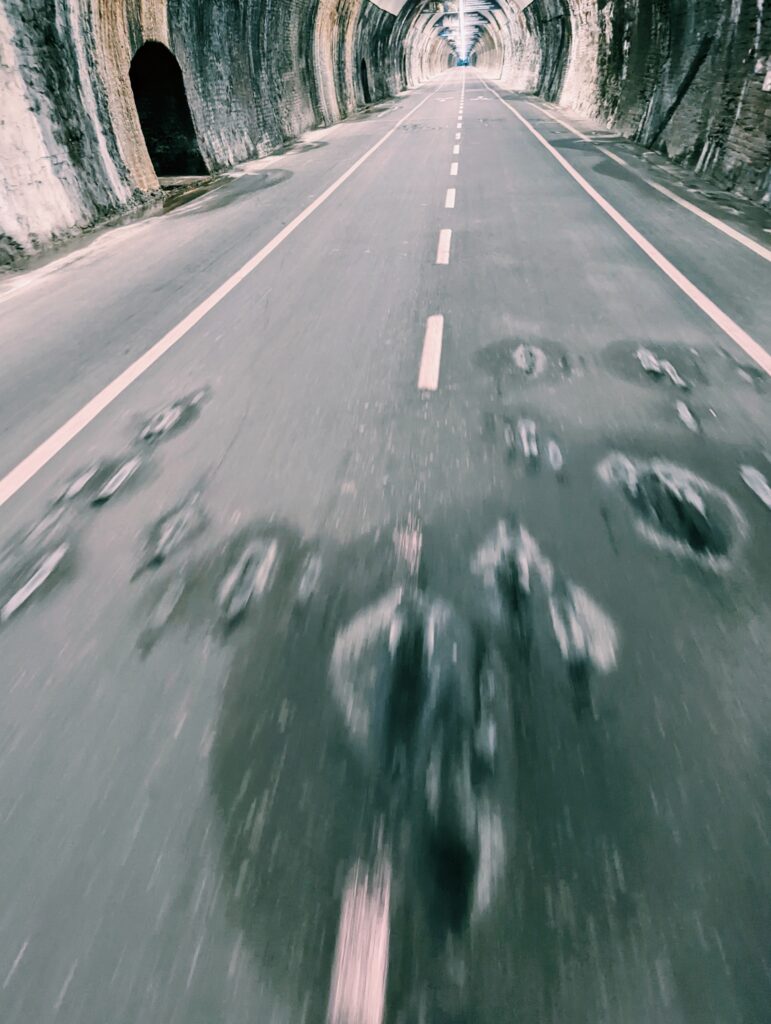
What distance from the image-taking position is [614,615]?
2.55 m

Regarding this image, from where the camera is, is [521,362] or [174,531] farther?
[521,362]

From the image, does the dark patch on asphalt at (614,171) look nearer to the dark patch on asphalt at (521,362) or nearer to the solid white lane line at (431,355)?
the solid white lane line at (431,355)

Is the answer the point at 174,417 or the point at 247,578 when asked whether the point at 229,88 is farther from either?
the point at 247,578

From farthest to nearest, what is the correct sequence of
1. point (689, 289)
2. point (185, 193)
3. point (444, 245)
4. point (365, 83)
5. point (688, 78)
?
point (365, 83)
point (185, 193)
point (688, 78)
point (444, 245)
point (689, 289)

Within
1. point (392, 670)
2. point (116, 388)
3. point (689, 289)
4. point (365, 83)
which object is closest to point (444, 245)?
point (689, 289)

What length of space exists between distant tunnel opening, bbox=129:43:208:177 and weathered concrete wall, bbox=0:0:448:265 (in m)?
0.25

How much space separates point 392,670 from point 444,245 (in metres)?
A: 7.16

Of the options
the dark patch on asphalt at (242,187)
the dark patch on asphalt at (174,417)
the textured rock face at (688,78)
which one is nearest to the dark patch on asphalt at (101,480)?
the dark patch on asphalt at (174,417)

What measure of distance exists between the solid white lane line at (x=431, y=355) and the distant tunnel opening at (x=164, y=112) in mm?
13323

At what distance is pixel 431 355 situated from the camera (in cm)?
504

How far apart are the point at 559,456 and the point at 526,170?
11.6 metres

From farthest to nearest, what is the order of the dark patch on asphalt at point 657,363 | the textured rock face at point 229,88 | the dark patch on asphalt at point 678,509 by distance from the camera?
the textured rock face at point 229,88
the dark patch on asphalt at point 657,363
the dark patch on asphalt at point 678,509

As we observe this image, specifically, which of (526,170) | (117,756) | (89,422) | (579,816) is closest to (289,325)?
(89,422)

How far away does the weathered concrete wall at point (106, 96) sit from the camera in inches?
346
